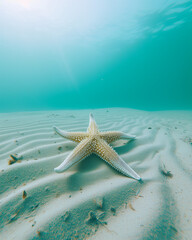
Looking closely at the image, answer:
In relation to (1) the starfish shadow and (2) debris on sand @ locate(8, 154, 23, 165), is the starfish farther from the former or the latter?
(2) debris on sand @ locate(8, 154, 23, 165)

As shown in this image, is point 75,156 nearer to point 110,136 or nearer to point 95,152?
point 95,152

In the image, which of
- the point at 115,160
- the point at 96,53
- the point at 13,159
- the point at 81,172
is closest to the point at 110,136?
the point at 115,160

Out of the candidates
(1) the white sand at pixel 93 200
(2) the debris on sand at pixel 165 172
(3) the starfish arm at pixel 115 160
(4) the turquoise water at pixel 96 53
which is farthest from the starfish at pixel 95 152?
(4) the turquoise water at pixel 96 53

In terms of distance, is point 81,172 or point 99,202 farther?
point 81,172

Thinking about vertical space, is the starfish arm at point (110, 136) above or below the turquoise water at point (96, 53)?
below

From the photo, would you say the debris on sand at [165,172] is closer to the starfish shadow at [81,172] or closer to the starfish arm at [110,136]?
the starfish arm at [110,136]
